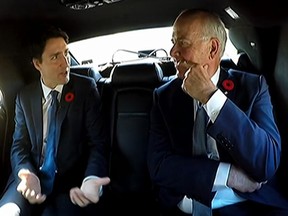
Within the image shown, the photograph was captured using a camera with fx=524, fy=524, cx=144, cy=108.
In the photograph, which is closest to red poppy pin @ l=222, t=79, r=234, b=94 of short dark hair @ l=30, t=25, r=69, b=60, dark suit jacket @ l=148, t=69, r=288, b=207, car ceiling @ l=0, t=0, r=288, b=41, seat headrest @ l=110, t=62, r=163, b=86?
dark suit jacket @ l=148, t=69, r=288, b=207

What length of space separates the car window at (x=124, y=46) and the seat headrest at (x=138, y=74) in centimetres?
27

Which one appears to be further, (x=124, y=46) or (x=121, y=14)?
(x=124, y=46)

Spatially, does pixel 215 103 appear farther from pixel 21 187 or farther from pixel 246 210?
pixel 21 187

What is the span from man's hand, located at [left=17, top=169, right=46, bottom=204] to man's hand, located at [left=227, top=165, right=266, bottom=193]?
0.80 meters

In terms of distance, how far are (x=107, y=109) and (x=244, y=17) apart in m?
0.80

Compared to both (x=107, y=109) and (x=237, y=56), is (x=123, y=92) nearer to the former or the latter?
(x=107, y=109)

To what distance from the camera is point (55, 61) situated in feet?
7.82

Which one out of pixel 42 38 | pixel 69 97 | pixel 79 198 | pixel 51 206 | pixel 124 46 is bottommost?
pixel 51 206

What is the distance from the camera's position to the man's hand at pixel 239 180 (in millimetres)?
1901

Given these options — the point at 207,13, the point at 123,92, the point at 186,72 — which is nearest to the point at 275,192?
the point at 186,72

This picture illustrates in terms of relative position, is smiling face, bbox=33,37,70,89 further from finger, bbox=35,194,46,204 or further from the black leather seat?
finger, bbox=35,194,46,204

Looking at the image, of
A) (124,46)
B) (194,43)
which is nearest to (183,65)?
(194,43)

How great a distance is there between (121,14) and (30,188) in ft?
3.17

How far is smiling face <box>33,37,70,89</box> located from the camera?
2.38 metres
